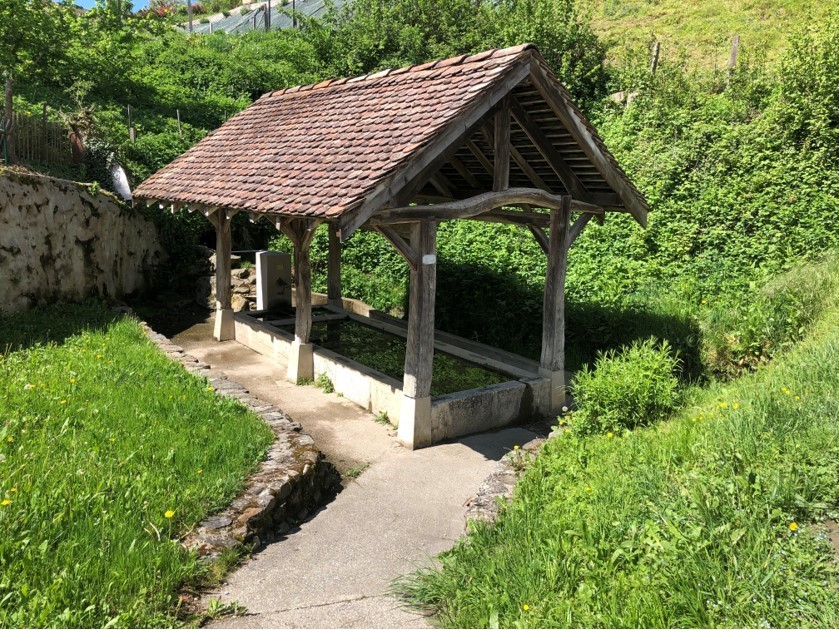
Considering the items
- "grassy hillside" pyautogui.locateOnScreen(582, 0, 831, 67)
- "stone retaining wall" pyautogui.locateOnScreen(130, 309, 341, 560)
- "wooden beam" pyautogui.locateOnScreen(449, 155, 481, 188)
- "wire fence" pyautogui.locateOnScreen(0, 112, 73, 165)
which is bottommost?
"stone retaining wall" pyautogui.locateOnScreen(130, 309, 341, 560)

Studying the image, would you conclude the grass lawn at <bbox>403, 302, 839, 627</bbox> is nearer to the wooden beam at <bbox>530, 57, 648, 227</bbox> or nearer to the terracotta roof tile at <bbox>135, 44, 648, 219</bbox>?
the terracotta roof tile at <bbox>135, 44, 648, 219</bbox>

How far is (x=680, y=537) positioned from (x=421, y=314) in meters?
4.11

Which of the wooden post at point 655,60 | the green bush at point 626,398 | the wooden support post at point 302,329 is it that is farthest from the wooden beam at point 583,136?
the wooden post at point 655,60

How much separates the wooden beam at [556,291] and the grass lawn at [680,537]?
3.18 m

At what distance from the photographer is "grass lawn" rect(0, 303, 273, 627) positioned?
3584 millimetres

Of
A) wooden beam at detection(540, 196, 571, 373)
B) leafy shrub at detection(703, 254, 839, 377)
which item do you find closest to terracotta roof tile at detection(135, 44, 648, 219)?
wooden beam at detection(540, 196, 571, 373)

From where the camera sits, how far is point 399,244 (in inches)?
271

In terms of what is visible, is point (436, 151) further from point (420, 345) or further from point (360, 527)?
point (360, 527)

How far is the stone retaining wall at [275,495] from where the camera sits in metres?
4.55

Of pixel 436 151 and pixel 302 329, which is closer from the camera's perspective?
A: pixel 436 151

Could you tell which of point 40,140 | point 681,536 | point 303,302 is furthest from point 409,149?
point 40,140

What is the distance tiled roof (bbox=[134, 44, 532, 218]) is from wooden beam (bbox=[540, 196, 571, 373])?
2.25m

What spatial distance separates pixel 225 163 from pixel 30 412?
551 cm

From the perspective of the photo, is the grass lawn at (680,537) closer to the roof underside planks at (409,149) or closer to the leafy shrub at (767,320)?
the leafy shrub at (767,320)
